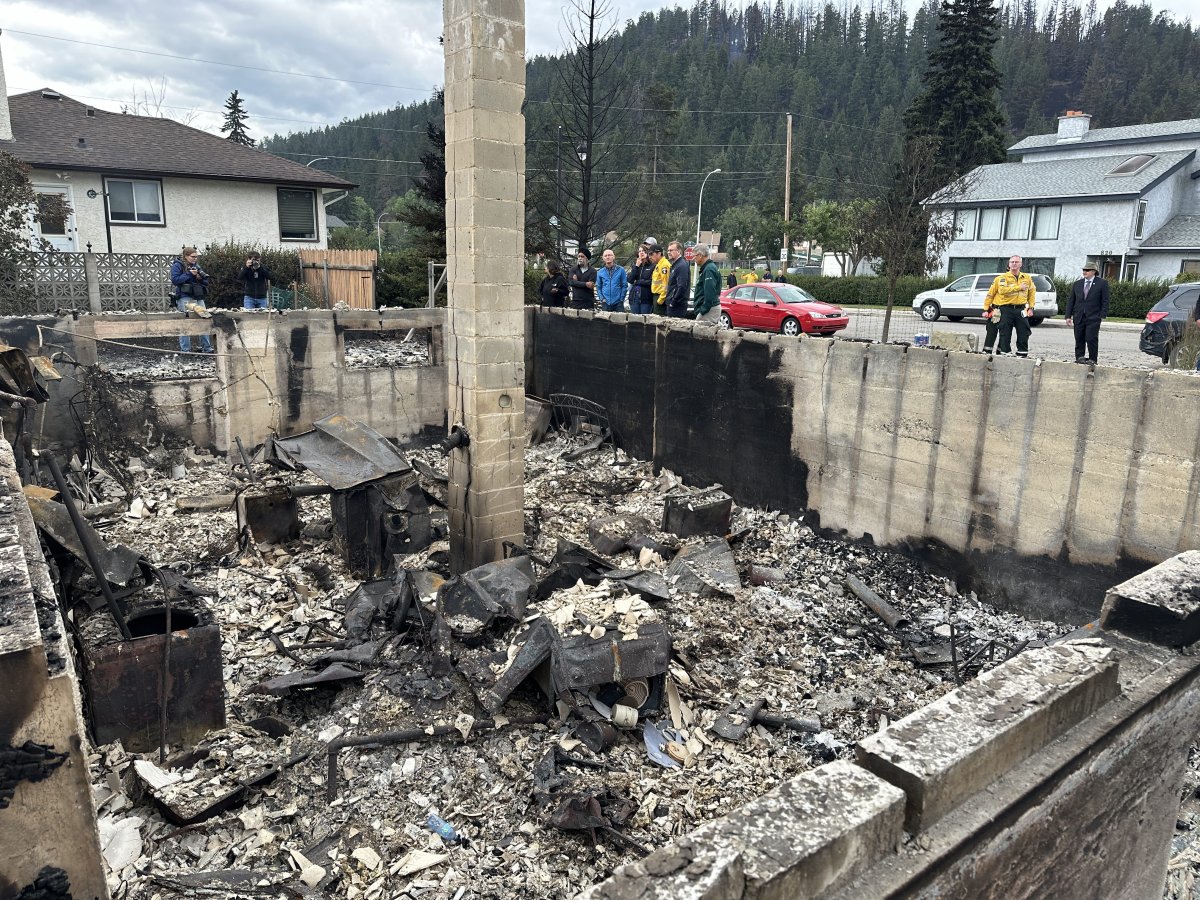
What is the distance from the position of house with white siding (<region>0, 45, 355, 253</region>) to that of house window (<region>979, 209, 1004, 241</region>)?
96.1 ft

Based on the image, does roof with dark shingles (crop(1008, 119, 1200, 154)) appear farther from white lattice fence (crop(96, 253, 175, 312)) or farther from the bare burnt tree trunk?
white lattice fence (crop(96, 253, 175, 312))

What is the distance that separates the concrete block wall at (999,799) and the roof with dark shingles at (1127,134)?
158 feet

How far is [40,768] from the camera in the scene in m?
2.50

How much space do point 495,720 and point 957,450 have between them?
5246mm

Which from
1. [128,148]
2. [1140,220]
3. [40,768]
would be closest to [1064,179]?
[1140,220]

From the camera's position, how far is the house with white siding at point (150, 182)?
2030 cm

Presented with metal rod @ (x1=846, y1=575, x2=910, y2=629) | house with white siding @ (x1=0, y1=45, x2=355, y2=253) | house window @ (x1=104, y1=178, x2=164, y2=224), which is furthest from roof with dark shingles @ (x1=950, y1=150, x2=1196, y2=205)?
metal rod @ (x1=846, y1=575, x2=910, y2=629)

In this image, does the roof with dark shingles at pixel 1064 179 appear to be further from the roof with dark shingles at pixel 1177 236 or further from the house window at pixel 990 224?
the roof with dark shingles at pixel 1177 236

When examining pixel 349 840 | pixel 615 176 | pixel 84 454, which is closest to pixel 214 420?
pixel 84 454

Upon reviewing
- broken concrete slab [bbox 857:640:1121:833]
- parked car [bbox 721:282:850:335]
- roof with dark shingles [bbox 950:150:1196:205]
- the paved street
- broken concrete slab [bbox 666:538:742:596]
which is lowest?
broken concrete slab [bbox 666:538:742:596]

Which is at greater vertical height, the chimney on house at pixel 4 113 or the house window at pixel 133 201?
the chimney on house at pixel 4 113

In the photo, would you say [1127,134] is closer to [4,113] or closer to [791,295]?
[791,295]

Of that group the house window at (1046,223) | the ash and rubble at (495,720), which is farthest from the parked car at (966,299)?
the ash and rubble at (495,720)

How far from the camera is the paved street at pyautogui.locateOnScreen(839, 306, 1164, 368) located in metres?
16.4
